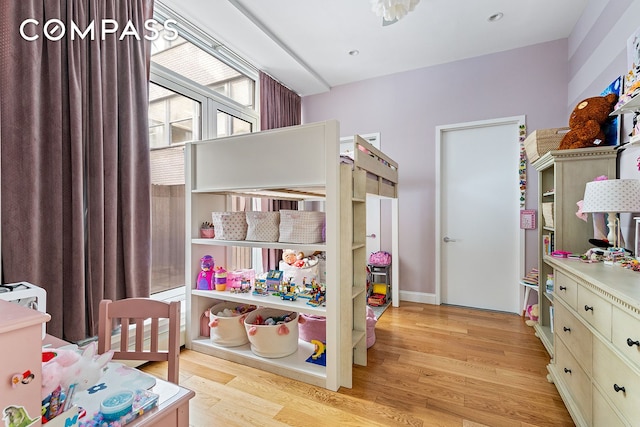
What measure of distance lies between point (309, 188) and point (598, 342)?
1683 millimetres

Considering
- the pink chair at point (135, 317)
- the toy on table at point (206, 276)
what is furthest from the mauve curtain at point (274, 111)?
the pink chair at point (135, 317)

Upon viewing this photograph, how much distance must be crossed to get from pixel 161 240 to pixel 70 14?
5.26 feet

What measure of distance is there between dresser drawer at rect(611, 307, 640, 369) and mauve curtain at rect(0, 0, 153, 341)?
257cm

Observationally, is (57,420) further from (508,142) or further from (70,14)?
(508,142)

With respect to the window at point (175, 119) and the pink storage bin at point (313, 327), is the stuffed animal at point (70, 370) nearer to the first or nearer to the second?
the pink storage bin at point (313, 327)

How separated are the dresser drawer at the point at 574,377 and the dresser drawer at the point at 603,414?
7 centimetres

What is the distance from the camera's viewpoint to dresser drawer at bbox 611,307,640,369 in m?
0.99

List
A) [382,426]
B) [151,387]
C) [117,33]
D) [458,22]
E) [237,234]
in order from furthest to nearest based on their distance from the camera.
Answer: [458,22] → [237,234] → [117,33] → [382,426] → [151,387]

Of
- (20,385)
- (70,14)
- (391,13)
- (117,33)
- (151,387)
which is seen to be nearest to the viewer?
(20,385)

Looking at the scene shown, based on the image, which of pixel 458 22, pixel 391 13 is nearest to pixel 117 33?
pixel 391 13

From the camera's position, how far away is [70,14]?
5.66 feet

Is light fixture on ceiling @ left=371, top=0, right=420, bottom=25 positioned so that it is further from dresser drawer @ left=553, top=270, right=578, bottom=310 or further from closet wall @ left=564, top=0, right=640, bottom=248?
dresser drawer @ left=553, top=270, right=578, bottom=310

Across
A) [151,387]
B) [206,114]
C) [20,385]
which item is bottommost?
[151,387]

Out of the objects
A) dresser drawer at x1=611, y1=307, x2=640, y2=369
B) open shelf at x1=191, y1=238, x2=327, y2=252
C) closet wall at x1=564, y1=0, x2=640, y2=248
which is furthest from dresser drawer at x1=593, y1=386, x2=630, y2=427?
open shelf at x1=191, y1=238, x2=327, y2=252
